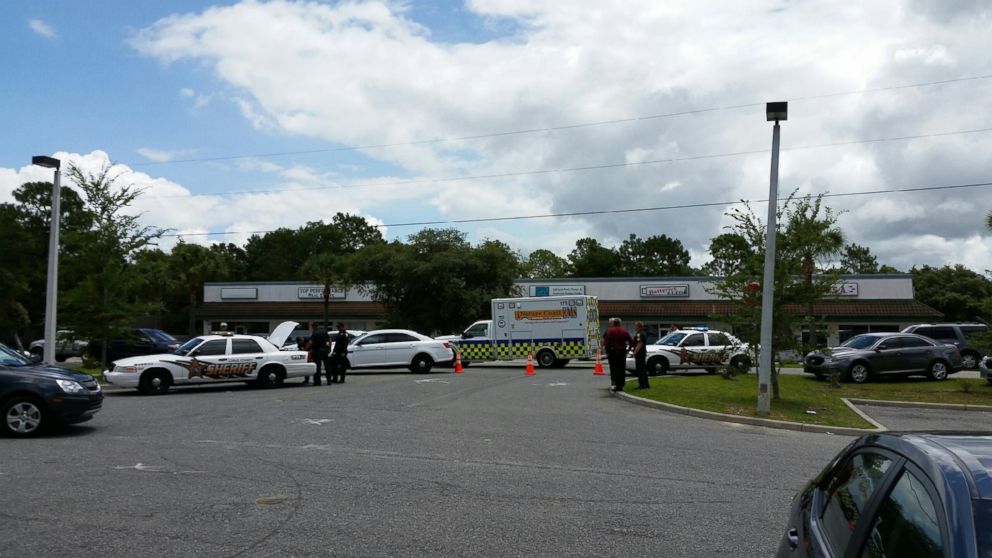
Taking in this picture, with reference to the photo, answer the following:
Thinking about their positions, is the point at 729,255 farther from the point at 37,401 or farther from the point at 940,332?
the point at 940,332

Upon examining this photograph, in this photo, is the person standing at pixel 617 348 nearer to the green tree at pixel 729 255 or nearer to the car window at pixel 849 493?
the green tree at pixel 729 255

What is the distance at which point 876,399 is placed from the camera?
58.9ft

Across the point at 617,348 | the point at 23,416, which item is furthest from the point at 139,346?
the point at 617,348

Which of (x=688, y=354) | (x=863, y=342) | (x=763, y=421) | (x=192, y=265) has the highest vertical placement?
(x=192, y=265)

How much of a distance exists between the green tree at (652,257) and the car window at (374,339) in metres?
69.6

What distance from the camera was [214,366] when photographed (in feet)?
66.5

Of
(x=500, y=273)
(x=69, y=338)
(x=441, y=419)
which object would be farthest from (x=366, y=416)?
(x=500, y=273)

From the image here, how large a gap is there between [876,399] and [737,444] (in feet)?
27.1

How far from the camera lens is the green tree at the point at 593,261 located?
304 feet

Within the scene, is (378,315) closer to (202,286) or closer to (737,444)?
(202,286)

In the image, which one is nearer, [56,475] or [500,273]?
[56,475]

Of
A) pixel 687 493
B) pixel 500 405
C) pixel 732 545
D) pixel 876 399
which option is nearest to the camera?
pixel 732 545

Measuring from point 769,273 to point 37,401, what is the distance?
12.6 m

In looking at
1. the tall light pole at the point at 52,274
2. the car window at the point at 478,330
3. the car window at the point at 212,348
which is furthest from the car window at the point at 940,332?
the tall light pole at the point at 52,274
